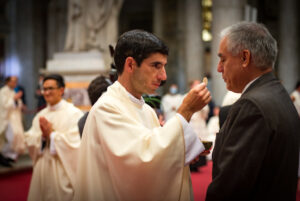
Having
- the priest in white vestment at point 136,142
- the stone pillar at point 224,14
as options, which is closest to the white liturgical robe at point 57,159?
the priest in white vestment at point 136,142

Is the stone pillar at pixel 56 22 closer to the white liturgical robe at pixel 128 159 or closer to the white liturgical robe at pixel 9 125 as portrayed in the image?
the white liturgical robe at pixel 9 125

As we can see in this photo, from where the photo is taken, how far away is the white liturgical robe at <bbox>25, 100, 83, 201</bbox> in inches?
163

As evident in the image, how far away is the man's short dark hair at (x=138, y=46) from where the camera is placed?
2.16 m

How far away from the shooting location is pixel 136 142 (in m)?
1.97

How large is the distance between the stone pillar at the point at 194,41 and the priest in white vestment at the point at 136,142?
14.5m

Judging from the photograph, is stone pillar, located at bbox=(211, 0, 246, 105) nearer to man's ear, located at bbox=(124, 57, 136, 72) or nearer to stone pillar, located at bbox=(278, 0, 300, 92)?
stone pillar, located at bbox=(278, 0, 300, 92)

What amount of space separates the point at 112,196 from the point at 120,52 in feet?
2.57

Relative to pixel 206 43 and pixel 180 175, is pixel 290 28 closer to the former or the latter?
pixel 206 43

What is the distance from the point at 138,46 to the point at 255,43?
624mm

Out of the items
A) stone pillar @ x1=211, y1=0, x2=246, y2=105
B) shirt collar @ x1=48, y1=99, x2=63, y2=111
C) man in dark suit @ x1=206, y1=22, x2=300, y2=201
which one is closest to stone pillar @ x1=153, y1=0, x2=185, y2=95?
stone pillar @ x1=211, y1=0, x2=246, y2=105

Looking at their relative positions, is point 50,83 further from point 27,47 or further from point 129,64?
point 27,47

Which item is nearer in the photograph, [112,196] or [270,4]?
[112,196]

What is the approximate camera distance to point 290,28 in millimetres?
15445

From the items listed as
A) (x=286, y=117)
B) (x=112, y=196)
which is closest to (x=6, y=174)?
(x=112, y=196)
